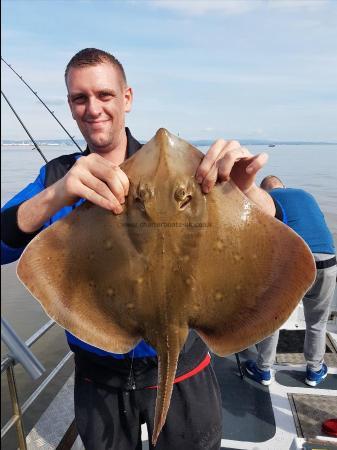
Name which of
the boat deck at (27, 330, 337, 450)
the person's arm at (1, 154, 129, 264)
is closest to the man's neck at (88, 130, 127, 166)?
the person's arm at (1, 154, 129, 264)

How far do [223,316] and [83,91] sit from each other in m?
1.53

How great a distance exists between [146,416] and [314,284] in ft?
9.16

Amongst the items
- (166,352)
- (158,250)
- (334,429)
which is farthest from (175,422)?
(334,429)

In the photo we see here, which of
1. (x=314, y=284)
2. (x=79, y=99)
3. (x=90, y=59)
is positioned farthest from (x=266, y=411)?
(x=90, y=59)

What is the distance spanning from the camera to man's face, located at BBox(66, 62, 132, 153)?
87.7 inches

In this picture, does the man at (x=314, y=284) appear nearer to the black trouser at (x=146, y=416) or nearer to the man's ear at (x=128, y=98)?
the black trouser at (x=146, y=416)

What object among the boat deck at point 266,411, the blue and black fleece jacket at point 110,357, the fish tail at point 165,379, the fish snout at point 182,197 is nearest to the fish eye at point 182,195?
the fish snout at point 182,197

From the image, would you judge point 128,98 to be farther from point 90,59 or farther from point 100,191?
point 100,191

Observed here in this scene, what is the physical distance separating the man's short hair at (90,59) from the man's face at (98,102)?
0.10 feet

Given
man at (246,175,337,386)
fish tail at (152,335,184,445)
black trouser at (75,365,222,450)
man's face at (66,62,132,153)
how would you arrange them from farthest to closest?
man at (246,175,337,386), black trouser at (75,365,222,450), man's face at (66,62,132,153), fish tail at (152,335,184,445)

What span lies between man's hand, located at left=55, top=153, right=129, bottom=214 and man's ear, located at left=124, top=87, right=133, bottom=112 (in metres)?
0.97

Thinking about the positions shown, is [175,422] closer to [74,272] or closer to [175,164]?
[74,272]

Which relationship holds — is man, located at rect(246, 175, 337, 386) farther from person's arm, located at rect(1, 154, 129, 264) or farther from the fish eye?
person's arm, located at rect(1, 154, 129, 264)

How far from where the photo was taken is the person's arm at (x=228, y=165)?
1605 millimetres
